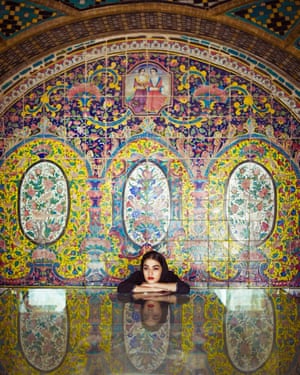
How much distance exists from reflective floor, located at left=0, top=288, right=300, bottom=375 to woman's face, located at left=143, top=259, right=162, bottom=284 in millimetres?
779

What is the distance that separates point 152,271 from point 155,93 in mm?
1995

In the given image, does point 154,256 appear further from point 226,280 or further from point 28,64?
point 28,64

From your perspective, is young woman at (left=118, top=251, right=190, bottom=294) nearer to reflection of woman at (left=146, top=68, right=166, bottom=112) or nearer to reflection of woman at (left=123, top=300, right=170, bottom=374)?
reflection of woman at (left=123, top=300, right=170, bottom=374)

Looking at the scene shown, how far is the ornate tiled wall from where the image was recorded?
5570 mm

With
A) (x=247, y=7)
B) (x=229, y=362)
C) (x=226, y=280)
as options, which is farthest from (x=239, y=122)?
(x=229, y=362)

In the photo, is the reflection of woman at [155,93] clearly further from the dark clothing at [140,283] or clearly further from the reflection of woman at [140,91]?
the dark clothing at [140,283]

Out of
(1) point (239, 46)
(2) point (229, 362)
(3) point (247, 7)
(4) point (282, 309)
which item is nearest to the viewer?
(2) point (229, 362)

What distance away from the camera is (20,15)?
5012mm

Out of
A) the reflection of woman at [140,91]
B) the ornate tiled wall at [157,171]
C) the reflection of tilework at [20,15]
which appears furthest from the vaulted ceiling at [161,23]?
the reflection of woman at [140,91]

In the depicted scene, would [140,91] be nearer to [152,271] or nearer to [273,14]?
[273,14]

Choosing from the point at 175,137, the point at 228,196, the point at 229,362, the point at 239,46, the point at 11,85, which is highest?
the point at 239,46

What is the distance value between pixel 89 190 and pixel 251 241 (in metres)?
1.62

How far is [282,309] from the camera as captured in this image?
3.23m

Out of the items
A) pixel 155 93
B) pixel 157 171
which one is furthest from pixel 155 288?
pixel 155 93
